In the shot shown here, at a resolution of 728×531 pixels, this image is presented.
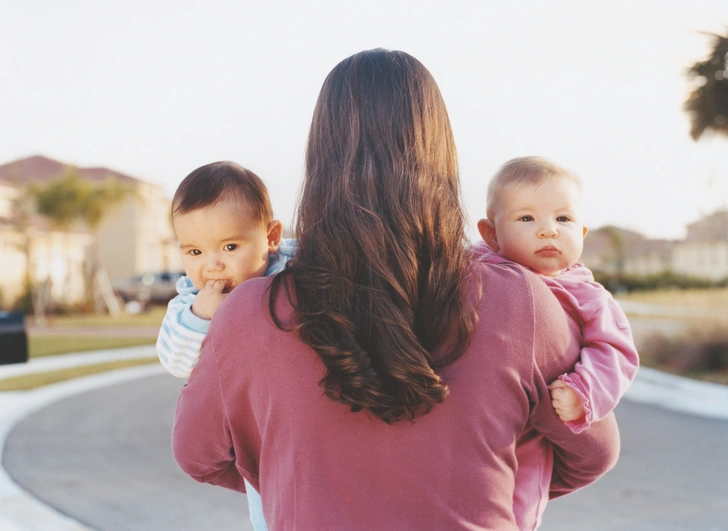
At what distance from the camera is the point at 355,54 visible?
1446 millimetres

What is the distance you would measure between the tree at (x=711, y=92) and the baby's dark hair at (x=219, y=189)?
45.5ft

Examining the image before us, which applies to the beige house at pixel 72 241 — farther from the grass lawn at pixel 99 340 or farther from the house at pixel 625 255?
the house at pixel 625 255

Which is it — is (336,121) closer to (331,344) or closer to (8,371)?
(331,344)

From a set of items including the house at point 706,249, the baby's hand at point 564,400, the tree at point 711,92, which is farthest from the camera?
the house at point 706,249

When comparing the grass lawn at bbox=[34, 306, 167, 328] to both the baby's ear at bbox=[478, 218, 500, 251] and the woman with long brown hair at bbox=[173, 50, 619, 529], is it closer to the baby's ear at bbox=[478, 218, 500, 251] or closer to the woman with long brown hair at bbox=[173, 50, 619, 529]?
the baby's ear at bbox=[478, 218, 500, 251]

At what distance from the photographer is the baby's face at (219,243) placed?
5.76 ft

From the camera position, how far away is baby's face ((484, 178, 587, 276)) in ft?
5.52

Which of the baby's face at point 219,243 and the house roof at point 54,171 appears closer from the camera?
the baby's face at point 219,243

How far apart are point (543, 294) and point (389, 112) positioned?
17.7 inches

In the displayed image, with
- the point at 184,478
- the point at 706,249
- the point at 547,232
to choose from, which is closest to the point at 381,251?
the point at 547,232

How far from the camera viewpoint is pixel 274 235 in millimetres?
1935

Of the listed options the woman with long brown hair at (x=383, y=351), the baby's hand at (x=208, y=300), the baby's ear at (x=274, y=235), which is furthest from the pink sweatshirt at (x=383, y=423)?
the baby's ear at (x=274, y=235)

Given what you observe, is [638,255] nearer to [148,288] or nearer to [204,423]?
[148,288]

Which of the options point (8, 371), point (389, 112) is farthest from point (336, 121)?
point (8, 371)
